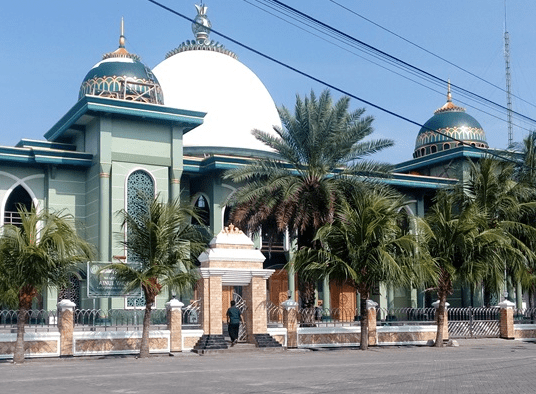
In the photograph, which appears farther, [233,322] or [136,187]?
[136,187]

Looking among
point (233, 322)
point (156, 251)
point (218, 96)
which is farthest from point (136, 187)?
point (156, 251)

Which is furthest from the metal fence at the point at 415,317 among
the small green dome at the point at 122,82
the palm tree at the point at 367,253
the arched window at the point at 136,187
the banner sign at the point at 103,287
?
the small green dome at the point at 122,82

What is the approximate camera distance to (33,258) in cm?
2081

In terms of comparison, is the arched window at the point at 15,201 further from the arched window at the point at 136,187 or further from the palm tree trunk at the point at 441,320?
the palm tree trunk at the point at 441,320

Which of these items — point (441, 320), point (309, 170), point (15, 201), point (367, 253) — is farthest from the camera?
point (15, 201)

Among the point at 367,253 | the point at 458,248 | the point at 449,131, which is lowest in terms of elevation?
the point at 367,253

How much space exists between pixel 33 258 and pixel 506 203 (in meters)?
22.4

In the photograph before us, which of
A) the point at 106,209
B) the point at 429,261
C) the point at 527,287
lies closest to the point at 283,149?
the point at 429,261

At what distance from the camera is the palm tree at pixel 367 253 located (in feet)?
82.1

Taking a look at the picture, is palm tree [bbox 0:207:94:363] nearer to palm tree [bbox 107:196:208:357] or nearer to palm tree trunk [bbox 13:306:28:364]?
palm tree trunk [bbox 13:306:28:364]

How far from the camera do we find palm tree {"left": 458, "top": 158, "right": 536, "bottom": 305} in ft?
109

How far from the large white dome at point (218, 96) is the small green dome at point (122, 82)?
618 centimetres

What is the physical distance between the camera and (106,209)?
36469 millimetres

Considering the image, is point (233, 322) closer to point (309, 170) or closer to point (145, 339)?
point (145, 339)
